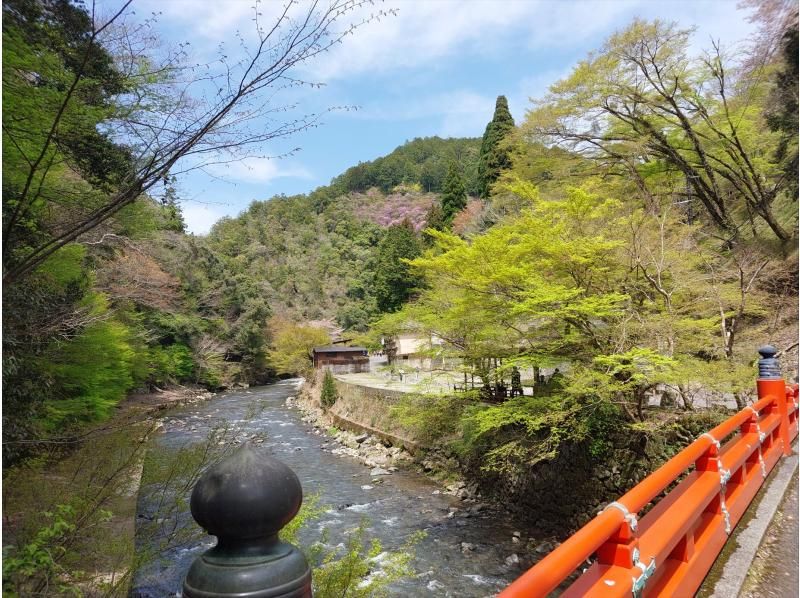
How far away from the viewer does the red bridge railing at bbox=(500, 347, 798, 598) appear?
1.52 meters

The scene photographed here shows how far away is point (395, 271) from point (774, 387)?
2847 cm

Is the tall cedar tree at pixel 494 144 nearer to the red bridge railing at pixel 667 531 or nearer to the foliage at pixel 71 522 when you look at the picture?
the foliage at pixel 71 522

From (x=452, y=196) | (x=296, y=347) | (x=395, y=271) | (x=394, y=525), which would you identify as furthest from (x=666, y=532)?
(x=452, y=196)

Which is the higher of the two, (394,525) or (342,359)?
(342,359)

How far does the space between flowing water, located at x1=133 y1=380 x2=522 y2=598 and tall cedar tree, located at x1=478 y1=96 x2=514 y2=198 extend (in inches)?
775

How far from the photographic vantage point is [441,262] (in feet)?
31.7

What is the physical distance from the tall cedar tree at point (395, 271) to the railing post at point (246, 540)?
30261mm

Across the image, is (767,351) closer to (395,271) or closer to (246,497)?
(246,497)

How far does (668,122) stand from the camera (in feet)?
45.5

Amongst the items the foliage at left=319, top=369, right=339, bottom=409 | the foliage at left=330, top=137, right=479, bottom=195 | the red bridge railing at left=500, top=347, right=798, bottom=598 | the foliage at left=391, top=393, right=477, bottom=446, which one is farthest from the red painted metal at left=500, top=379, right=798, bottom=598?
the foliage at left=330, top=137, right=479, bottom=195

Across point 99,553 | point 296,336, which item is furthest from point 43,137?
point 296,336

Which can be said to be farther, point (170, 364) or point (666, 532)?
point (170, 364)

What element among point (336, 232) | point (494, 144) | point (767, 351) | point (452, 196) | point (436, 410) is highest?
point (336, 232)

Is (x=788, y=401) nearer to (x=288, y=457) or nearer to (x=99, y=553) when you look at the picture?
(x=99, y=553)
